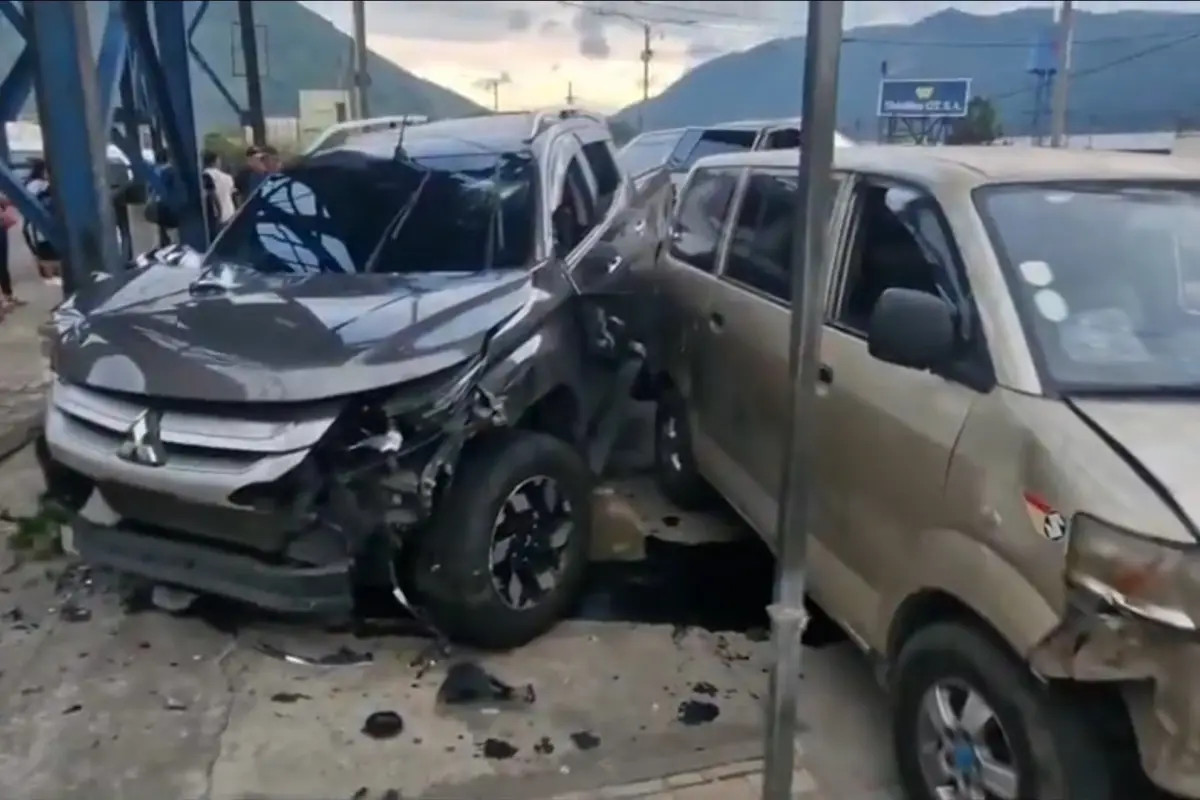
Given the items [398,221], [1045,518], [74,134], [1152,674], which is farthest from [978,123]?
[1152,674]

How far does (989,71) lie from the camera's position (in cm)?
877

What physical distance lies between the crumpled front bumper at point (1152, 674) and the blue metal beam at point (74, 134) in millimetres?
4659

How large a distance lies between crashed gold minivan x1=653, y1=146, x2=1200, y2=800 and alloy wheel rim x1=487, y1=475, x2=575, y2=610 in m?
0.80

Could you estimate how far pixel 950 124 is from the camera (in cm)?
1053

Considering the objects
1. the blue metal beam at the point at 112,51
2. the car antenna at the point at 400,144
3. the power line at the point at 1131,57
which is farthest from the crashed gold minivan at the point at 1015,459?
the blue metal beam at the point at 112,51

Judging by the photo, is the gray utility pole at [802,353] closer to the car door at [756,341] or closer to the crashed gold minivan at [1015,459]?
the crashed gold minivan at [1015,459]

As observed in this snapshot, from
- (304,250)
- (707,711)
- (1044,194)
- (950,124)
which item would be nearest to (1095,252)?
(1044,194)

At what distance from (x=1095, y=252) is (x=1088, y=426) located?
76 cm

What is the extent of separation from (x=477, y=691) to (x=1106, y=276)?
234cm

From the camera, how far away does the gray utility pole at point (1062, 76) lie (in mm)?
6184

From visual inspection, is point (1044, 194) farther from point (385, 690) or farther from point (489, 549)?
point (385, 690)

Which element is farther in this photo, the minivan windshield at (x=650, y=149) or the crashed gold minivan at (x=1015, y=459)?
the minivan windshield at (x=650, y=149)

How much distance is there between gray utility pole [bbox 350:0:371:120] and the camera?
4677 mm

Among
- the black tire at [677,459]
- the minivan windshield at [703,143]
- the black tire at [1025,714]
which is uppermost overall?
the minivan windshield at [703,143]
